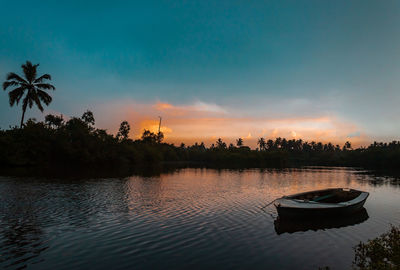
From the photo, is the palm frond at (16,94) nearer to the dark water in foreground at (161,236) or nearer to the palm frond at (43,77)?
the palm frond at (43,77)

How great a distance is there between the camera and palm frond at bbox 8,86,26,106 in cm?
4966

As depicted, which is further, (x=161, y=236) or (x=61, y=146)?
(x=61, y=146)

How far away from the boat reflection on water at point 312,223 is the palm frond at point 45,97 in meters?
53.6

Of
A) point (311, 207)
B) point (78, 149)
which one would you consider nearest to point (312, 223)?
point (311, 207)

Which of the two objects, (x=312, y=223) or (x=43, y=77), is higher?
(x=43, y=77)

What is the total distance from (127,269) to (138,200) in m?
13.8

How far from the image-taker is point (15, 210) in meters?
16.9

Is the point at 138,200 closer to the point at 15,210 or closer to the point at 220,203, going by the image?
the point at 220,203

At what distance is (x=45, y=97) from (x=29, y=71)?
5.79 m

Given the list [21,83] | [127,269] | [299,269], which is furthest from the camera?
[21,83]

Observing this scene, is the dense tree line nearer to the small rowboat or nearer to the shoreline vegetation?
the shoreline vegetation

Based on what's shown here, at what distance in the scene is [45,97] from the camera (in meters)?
53.2

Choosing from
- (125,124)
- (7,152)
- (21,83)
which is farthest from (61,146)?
(125,124)

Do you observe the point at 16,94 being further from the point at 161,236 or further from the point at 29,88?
the point at 161,236
